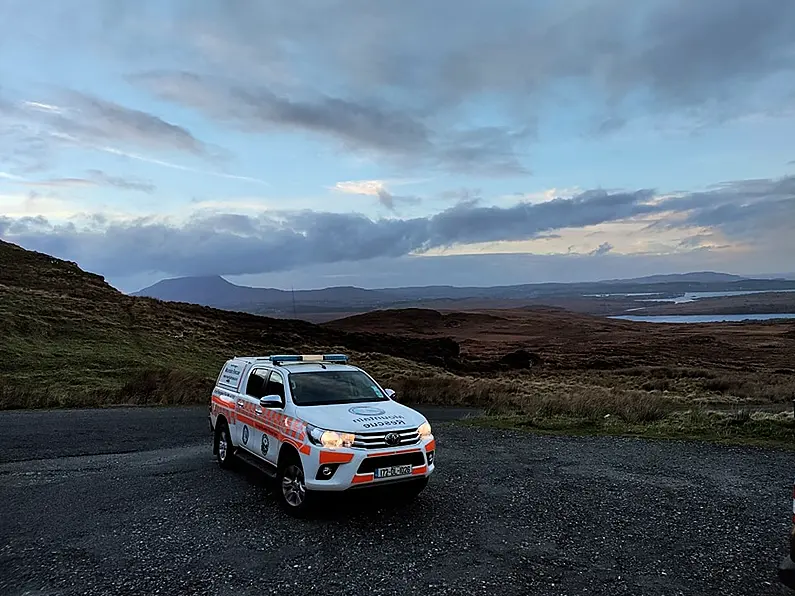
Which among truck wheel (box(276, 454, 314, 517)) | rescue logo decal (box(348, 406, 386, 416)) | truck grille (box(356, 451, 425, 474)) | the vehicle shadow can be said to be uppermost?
rescue logo decal (box(348, 406, 386, 416))

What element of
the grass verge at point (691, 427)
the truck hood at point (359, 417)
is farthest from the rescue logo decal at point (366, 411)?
the grass verge at point (691, 427)

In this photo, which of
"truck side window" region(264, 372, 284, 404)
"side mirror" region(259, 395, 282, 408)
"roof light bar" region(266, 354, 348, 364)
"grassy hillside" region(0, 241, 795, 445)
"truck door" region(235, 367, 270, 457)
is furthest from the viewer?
"grassy hillside" region(0, 241, 795, 445)

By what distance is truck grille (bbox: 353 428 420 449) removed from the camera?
278 inches

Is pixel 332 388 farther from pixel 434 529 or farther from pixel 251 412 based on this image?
pixel 434 529

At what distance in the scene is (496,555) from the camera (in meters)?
6.23

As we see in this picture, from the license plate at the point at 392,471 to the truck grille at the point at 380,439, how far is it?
25cm

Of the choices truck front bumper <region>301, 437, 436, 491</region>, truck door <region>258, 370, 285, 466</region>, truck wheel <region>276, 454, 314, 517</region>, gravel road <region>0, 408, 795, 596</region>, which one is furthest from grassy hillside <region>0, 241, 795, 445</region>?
truck wheel <region>276, 454, 314, 517</region>

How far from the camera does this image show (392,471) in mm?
7129

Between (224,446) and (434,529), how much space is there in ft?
14.6

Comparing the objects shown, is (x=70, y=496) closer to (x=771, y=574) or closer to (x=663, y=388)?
(x=771, y=574)

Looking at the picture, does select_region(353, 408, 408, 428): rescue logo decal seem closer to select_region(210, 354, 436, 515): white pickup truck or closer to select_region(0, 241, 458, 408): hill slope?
select_region(210, 354, 436, 515): white pickup truck

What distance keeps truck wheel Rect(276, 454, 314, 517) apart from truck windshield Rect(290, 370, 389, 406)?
2.63ft

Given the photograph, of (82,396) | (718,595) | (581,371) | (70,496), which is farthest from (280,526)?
(581,371)

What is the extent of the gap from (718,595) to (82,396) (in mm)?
20566
